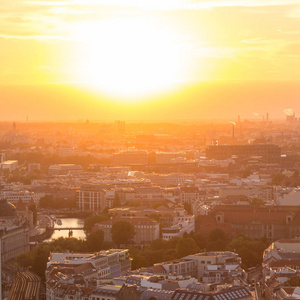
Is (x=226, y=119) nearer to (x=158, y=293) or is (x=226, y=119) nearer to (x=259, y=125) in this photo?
(x=259, y=125)

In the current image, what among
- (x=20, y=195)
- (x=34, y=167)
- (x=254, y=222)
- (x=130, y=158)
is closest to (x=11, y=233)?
(x=254, y=222)

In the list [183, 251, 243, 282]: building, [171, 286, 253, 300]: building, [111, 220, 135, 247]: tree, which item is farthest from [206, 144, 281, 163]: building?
[171, 286, 253, 300]: building

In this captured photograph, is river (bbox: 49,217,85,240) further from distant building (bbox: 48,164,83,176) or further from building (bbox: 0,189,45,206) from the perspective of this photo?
distant building (bbox: 48,164,83,176)

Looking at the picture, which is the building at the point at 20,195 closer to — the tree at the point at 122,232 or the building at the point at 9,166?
the tree at the point at 122,232

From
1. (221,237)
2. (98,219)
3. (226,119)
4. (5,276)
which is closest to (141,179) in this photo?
(98,219)

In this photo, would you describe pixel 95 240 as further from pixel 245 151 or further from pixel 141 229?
pixel 245 151

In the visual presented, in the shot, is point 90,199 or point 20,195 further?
point 20,195

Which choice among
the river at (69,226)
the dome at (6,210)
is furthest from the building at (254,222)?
the dome at (6,210)
